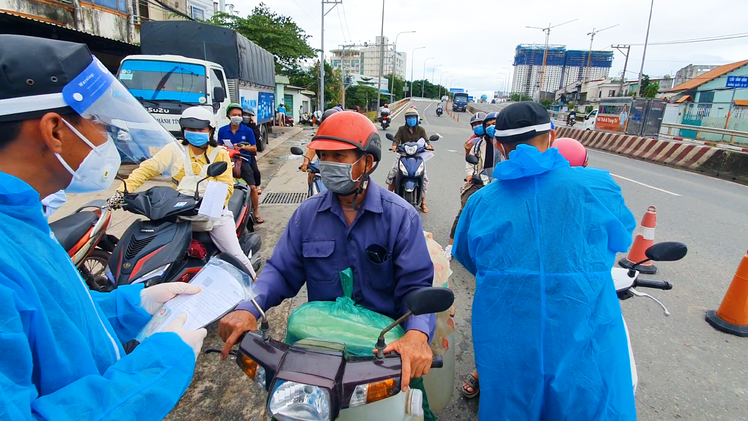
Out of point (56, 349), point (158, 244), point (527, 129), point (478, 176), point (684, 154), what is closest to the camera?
point (56, 349)

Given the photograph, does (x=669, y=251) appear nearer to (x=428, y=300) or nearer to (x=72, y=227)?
(x=428, y=300)

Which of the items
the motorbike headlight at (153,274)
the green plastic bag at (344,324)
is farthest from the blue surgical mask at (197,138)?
the green plastic bag at (344,324)

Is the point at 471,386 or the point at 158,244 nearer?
the point at 471,386

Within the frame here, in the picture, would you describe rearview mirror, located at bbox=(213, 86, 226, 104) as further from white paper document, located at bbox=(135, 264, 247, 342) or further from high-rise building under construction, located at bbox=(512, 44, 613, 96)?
high-rise building under construction, located at bbox=(512, 44, 613, 96)

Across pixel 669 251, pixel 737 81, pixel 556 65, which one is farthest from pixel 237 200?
pixel 556 65

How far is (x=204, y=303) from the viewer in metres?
1.54

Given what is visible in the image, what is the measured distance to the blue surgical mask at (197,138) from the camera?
3789 mm

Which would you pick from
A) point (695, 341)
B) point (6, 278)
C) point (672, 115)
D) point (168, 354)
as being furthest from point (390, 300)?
point (672, 115)

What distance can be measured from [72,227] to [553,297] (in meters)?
3.24

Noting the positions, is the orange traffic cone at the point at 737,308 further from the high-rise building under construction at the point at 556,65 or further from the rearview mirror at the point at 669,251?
the high-rise building under construction at the point at 556,65

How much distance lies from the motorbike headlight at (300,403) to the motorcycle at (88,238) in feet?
7.88

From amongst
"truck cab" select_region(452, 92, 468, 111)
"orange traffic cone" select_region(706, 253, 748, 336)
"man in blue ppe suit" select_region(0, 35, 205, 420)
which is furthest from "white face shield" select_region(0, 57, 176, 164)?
"truck cab" select_region(452, 92, 468, 111)

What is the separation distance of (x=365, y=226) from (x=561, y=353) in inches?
36.1

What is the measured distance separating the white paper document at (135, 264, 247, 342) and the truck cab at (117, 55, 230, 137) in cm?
764
